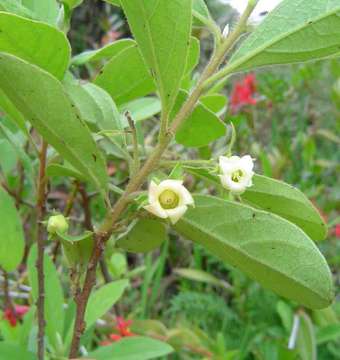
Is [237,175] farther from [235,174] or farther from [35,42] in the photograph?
[35,42]

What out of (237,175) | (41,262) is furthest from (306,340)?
(237,175)

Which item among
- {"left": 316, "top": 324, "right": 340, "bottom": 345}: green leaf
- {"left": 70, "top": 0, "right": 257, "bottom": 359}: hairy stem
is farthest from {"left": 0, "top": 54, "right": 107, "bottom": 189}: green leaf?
{"left": 316, "top": 324, "right": 340, "bottom": 345}: green leaf

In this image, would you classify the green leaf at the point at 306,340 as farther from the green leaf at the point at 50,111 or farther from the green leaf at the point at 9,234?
the green leaf at the point at 50,111

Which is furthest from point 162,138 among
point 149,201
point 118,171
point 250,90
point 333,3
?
point 250,90

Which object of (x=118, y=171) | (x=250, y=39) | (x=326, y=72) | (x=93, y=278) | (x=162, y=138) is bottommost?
(x=93, y=278)

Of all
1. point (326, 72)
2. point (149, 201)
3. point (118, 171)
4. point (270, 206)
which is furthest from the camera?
point (326, 72)

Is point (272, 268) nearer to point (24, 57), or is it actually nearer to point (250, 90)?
point (24, 57)

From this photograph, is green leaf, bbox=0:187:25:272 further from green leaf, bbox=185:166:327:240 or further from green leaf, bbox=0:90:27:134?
green leaf, bbox=185:166:327:240
